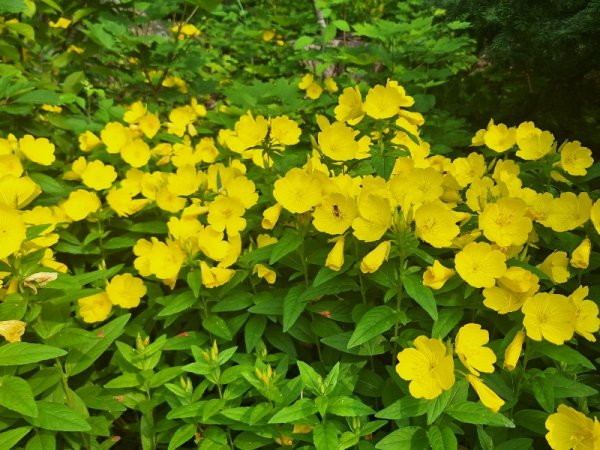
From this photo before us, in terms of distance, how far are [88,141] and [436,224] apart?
6.75 ft

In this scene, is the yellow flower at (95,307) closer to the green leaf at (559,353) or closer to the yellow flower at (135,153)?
the yellow flower at (135,153)

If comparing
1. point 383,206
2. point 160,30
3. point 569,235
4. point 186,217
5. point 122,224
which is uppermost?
point 383,206

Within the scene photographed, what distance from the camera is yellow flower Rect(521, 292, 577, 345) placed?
1503 millimetres

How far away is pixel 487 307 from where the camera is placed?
166 centimetres

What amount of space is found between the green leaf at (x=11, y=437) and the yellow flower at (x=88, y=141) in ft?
5.44

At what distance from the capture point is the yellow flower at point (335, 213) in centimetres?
169

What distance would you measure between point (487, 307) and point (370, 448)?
1.84 ft

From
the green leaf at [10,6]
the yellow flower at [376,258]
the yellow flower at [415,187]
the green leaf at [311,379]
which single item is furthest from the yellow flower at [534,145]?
Answer: the green leaf at [10,6]

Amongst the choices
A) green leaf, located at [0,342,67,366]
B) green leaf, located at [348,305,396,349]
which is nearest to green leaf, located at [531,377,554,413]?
green leaf, located at [348,305,396,349]

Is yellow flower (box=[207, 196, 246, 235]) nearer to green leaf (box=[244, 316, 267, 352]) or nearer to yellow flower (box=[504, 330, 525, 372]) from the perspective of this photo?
green leaf (box=[244, 316, 267, 352])

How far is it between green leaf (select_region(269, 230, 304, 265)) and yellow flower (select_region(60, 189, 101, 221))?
3.34ft

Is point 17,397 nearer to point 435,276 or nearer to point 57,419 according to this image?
point 57,419

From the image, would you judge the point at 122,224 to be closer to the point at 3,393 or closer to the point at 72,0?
the point at 3,393

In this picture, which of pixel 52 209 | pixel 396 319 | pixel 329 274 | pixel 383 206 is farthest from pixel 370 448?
Result: pixel 52 209
